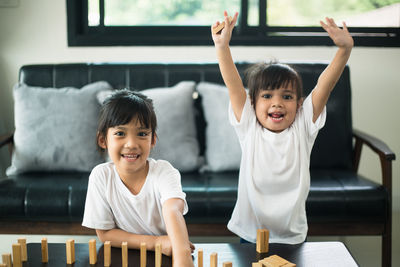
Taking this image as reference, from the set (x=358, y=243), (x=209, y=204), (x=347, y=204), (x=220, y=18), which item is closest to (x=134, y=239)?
(x=209, y=204)

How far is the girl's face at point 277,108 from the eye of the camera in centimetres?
168

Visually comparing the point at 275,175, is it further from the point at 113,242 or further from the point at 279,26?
the point at 279,26

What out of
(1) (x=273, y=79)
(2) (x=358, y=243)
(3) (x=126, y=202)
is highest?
(1) (x=273, y=79)

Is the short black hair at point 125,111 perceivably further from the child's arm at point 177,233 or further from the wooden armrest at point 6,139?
the wooden armrest at point 6,139

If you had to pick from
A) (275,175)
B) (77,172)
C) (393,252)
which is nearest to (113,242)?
(275,175)

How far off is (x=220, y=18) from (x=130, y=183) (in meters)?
1.98

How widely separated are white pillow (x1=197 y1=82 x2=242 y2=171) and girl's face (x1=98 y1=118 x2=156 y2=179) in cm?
116

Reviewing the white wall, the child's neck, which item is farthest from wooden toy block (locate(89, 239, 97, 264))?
the white wall

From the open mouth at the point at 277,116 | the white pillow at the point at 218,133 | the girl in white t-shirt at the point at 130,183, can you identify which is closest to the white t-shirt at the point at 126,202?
the girl in white t-shirt at the point at 130,183

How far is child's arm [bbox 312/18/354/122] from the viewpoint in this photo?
1554mm

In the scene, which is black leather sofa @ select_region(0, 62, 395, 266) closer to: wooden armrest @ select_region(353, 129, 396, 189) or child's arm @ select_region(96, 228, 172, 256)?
wooden armrest @ select_region(353, 129, 396, 189)

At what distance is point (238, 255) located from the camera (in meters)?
1.29

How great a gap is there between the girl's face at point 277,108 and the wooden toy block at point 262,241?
1.66ft

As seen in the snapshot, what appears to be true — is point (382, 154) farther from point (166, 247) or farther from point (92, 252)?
point (92, 252)
